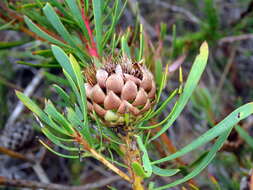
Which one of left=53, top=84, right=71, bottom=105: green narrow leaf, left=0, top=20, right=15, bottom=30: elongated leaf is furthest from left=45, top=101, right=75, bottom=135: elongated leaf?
left=0, top=20, right=15, bottom=30: elongated leaf

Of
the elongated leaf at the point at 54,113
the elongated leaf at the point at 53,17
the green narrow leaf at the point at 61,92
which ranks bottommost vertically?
the elongated leaf at the point at 54,113

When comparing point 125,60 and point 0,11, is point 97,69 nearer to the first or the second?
point 125,60

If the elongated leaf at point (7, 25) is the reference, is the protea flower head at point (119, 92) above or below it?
below

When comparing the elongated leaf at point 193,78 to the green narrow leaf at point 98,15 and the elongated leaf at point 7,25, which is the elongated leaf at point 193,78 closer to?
the green narrow leaf at point 98,15

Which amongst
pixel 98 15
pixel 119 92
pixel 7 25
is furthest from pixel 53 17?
pixel 7 25

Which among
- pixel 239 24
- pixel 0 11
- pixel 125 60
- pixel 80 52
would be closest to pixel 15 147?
pixel 0 11

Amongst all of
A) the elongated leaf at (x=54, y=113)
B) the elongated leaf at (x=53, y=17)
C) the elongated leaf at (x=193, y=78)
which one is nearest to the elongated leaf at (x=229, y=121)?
the elongated leaf at (x=193, y=78)

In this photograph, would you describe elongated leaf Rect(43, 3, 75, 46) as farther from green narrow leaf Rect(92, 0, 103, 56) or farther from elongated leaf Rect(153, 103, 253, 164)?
elongated leaf Rect(153, 103, 253, 164)

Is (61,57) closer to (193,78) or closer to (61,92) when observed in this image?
(61,92)
